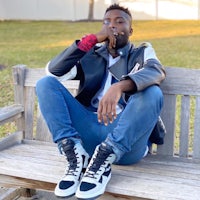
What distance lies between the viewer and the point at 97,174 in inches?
109

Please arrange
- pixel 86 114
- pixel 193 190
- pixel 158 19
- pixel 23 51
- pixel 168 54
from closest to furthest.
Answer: pixel 193 190 → pixel 86 114 → pixel 168 54 → pixel 23 51 → pixel 158 19

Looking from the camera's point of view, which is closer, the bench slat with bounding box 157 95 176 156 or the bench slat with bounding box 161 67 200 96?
the bench slat with bounding box 161 67 200 96

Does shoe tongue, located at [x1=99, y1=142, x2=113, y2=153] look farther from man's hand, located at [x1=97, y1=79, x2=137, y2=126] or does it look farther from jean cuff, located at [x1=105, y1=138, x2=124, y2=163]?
man's hand, located at [x1=97, y1=79, x2=137, y2=126]

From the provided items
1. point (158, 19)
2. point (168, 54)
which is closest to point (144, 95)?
point (168, 54)

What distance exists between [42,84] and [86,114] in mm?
336

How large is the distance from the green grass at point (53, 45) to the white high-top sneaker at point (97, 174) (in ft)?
9.24

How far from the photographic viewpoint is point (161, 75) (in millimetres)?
2984

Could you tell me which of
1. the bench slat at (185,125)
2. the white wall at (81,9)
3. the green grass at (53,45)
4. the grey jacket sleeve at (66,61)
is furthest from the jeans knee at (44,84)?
the white wall at (81,9)

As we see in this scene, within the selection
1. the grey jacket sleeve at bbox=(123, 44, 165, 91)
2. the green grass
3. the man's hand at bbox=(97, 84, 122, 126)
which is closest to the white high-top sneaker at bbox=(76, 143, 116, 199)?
the man's hand at bbox=(97, 84, 122, 126)

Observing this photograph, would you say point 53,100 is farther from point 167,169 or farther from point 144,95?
point 167,169

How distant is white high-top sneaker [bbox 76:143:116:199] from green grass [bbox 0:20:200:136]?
9.24ft

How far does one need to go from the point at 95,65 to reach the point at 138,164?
0.70m

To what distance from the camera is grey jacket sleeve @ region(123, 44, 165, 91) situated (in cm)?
282

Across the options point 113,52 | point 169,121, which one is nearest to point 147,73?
point 113,52
